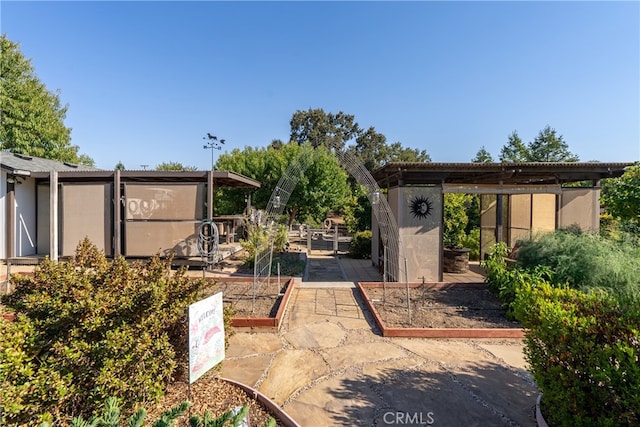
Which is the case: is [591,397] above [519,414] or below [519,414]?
above

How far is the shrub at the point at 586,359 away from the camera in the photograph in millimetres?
1868

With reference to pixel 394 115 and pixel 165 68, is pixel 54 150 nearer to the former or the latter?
pixel 165 68

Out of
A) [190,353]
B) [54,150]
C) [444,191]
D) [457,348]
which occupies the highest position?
[54,150]

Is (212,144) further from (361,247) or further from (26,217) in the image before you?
(361,247)

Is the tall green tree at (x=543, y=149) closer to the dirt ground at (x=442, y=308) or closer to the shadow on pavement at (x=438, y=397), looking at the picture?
the dirt ground at (x=442, y=308)

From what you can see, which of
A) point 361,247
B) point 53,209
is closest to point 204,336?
point 53,209

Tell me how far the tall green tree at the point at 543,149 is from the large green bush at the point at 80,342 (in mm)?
30803

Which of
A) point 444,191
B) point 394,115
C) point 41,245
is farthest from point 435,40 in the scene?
point 41,245

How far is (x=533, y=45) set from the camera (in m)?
6.93

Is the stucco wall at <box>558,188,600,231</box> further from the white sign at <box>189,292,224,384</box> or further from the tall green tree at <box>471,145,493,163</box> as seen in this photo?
the tall green tree at <box>471,145,493,163</box>

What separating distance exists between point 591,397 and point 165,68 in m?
14.0

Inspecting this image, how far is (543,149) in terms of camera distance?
27.1 metres
